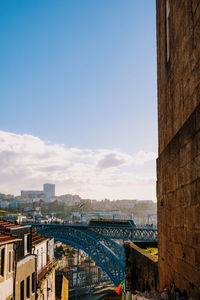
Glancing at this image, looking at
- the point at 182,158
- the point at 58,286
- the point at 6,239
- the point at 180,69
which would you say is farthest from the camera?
the point at 58,286

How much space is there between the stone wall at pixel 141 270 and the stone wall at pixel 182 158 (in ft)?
4.35

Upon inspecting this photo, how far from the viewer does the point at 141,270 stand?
23.8 feet

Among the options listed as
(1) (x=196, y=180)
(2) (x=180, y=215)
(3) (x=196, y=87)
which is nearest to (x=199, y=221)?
(1) (x=196, y=180)

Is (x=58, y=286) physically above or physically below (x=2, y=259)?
below

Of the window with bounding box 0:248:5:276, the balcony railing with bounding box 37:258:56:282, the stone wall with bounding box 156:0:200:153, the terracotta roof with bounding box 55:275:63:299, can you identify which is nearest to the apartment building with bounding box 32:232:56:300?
the balcony railing with bounding box 37:258:56:282

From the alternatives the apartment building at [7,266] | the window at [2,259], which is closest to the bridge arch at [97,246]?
the apartment building at [7,266]

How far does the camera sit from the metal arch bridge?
3475 cm

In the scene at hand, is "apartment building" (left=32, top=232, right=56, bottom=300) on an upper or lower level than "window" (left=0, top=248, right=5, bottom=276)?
lower

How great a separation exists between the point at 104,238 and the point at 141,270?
32.0m

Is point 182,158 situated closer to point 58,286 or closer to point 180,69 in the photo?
point 180,69

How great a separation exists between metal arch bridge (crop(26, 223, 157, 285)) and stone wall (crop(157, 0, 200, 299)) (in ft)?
98.1

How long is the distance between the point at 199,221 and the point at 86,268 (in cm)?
6594

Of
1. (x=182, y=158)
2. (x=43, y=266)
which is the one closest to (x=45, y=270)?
(x=43, y=266)

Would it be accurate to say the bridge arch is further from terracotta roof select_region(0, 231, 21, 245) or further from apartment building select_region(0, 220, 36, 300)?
terracotta roof select_region(0, 231, 21, 245)
